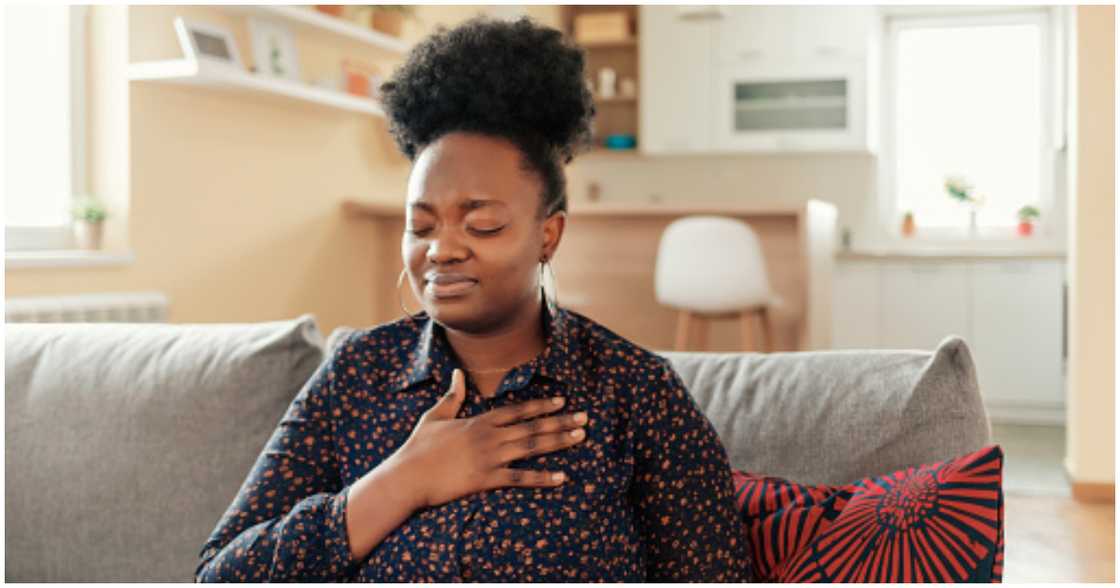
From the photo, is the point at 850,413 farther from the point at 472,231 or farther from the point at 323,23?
the point at 323,23

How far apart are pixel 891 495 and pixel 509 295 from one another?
475mm

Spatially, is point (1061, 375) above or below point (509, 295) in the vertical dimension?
below

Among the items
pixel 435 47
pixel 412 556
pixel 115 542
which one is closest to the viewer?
pixel 412 556

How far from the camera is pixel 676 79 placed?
6598 mm

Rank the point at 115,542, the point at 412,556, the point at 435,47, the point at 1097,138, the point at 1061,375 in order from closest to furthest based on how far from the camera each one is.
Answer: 1. the point at 412,556
2. the point at 435,47
3. the point at 115,542
4. the point at 1097,138
5. the point at 1061,375

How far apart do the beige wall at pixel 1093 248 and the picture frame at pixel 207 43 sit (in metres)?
2.99

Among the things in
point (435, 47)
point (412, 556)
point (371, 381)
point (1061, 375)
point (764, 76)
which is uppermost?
point (764, 76)

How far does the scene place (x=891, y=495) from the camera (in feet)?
3.87

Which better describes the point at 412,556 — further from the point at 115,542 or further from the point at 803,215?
the point at 803,215

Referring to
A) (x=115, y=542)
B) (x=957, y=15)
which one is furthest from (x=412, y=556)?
(x=957, y=15)

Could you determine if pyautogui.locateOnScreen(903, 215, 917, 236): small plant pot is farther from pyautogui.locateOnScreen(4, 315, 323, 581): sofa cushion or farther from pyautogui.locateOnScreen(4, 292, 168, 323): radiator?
pyautogui.locateOnScreen(4, 315, 323, 581): sofa cushion

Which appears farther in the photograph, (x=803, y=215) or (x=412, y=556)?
(x=803, y=215)

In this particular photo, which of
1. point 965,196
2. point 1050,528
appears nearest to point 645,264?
point 1050,528

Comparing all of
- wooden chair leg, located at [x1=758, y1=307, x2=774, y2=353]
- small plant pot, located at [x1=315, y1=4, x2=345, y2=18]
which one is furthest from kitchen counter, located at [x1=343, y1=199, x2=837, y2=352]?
small plant pot, located at [x1=315, y1=4, x2=345, y2=18]
